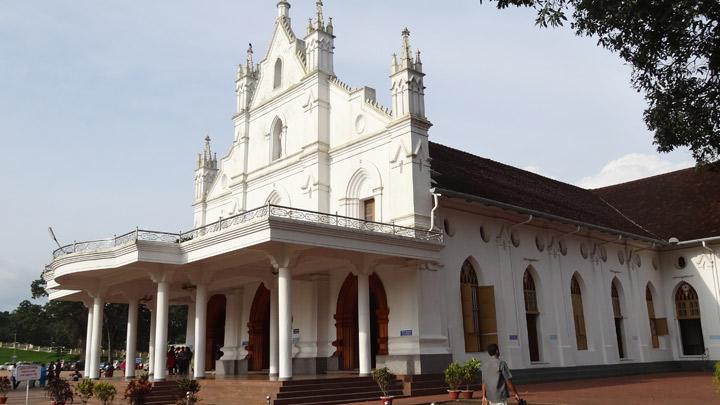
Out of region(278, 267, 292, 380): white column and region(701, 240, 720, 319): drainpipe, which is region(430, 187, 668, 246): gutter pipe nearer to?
region(701, 240, 720, 319): drainpipe

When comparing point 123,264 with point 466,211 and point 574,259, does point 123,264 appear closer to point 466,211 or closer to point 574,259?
point 466,211

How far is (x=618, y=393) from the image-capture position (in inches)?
750

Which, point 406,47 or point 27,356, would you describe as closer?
point 406,47

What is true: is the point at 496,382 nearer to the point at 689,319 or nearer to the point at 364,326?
the point at 364,326

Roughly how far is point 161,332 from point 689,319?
25523 mm

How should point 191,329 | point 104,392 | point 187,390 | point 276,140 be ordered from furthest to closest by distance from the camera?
point 191,329, point 276,140, point 104,392, point 187,390

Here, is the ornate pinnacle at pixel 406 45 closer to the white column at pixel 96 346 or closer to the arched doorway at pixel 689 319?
the white column at pixel 96 346

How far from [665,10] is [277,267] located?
1173 centimetres

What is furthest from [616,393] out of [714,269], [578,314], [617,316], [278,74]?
[278,74]

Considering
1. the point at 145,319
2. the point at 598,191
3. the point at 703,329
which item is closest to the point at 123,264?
the point at 703,329

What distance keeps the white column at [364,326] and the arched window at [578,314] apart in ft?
37.0

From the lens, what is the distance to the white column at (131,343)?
24.5 m

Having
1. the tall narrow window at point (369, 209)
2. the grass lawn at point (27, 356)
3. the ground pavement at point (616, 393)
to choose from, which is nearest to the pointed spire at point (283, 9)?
the tall narrow window at point (369, 209)

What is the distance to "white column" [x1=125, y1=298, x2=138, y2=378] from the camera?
2453cm
